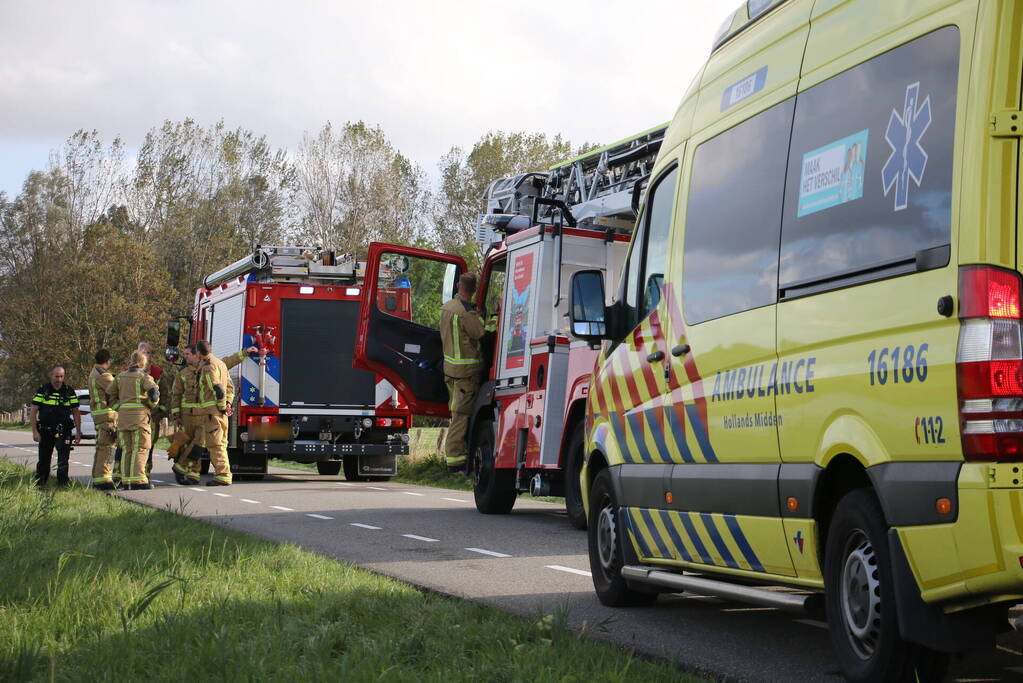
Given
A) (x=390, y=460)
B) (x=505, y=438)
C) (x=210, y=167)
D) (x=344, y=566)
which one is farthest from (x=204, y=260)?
(x=344, y=566)

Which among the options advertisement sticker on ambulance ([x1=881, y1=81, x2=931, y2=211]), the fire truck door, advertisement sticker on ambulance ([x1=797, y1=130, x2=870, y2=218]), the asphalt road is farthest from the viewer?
the fire truck door

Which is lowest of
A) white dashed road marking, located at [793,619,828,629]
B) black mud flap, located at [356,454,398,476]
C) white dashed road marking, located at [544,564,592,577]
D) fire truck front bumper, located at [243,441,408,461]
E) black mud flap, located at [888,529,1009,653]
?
white dashed road marking, located at [793,619,828,629]

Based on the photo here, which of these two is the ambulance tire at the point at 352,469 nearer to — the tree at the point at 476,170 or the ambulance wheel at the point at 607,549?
the ambulance wheel at the point at 607,549

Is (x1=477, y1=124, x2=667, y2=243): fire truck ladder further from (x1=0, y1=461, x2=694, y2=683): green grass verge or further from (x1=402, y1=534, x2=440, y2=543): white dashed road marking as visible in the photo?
(x1=0, y1=461, x2=694, y2=683): green grass verge

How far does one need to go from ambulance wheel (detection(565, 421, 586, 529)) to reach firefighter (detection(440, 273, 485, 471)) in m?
2.46

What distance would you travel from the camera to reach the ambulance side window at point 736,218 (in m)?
5.64

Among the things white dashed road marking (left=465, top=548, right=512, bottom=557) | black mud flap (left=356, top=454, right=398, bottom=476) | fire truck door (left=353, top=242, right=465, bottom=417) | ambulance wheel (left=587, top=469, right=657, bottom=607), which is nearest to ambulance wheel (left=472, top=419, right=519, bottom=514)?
fire truck door (left=353, top=242, right=465, bottom=417)

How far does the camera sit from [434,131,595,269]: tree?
55.6m

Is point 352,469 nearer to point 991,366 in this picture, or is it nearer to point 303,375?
point 303,375

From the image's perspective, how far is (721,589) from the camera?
6184 mm

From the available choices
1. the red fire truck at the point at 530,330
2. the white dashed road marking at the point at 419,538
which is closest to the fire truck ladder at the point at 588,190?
the red fire truck at the point at 530,330

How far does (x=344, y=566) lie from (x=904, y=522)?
5.22 m

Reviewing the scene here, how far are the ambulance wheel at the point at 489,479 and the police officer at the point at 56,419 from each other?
6.00m

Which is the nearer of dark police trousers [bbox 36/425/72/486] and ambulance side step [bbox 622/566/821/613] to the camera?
ambulance side step [bbox 622/566/821/613]
